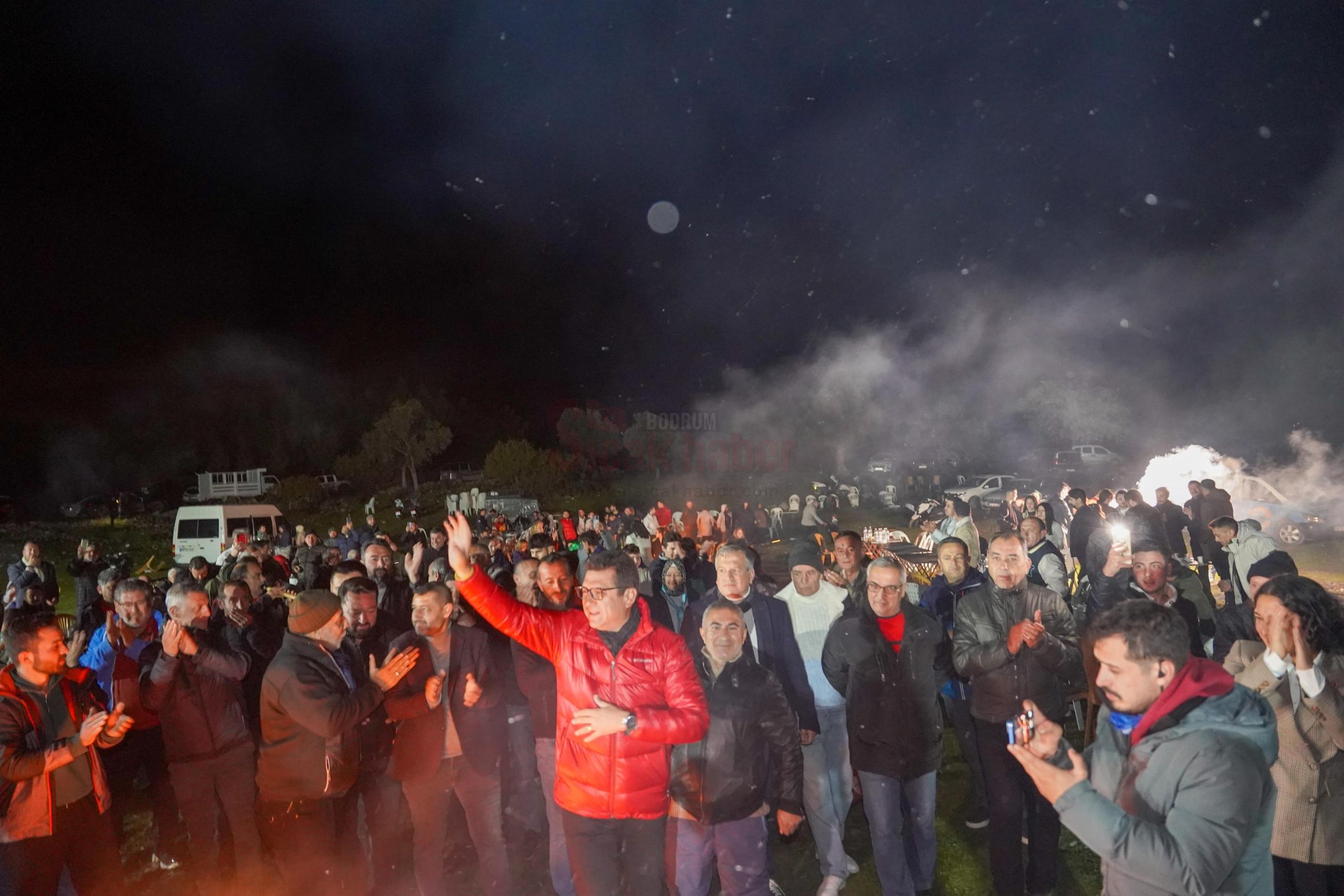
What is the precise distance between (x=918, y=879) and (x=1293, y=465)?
31.6 m

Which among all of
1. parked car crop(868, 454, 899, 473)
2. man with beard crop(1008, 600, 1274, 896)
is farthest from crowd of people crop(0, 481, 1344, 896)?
parked car crop(868, 454, 899, 473)

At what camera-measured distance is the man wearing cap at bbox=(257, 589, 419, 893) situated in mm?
3623

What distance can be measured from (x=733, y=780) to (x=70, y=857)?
3.14 metres

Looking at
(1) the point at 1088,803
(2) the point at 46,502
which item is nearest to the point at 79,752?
(1) the point at 1088,803

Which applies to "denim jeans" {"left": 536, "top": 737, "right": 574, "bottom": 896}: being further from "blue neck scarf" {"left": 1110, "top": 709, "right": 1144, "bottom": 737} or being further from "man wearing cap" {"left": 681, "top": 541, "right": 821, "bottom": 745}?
"blue neck scarf" {"left": 1110, "top": 709, "right": 1144, "bottom": 737}

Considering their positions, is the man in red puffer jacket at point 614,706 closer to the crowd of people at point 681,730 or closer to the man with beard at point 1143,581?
the crowd of people at point 681,730

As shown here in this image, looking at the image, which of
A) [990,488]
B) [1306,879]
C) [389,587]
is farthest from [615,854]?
[990,488]

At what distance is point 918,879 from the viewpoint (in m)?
4.17

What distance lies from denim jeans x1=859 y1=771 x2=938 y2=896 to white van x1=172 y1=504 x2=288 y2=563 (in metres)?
17.6

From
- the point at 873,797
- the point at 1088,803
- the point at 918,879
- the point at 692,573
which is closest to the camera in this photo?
the point at 1088,803

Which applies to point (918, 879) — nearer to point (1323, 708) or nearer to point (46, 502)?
point (1323, 708)

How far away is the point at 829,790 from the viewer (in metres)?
4.26

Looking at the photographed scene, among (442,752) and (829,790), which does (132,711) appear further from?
(829,790)

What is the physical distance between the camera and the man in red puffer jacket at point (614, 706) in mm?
3141
